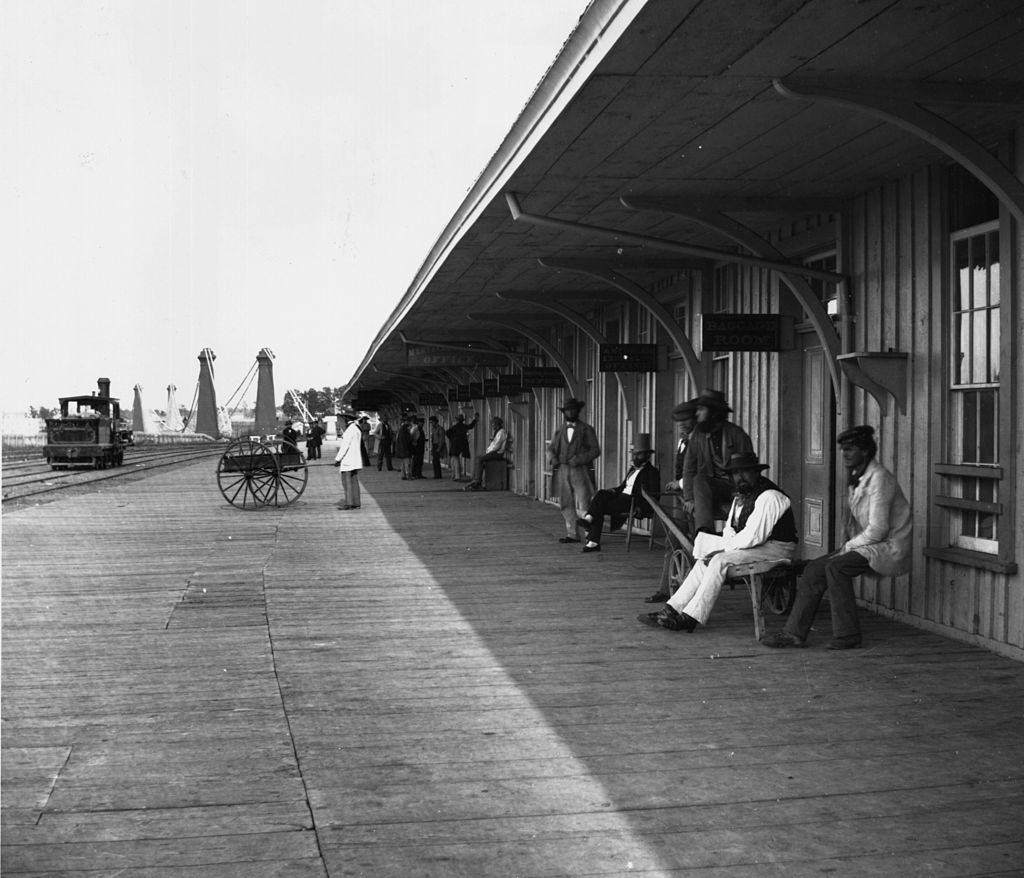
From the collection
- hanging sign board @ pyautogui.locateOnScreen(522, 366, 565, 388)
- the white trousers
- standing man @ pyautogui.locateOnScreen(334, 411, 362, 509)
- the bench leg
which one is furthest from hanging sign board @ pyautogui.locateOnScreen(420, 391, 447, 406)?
the bench leg

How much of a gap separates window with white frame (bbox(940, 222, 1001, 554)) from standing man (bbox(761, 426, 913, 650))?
1.64 feet

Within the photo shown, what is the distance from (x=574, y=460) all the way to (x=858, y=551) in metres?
6.58

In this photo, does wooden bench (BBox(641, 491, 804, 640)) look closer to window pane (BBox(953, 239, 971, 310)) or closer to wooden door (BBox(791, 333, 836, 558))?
wooden door (BBox(791, 333, 836, 558))

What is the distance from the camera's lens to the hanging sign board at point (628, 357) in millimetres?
13820

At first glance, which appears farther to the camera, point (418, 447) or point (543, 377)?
point (418, 447)

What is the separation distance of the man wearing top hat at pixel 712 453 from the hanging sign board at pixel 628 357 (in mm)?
4290

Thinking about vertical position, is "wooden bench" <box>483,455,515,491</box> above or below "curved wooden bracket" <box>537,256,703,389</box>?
below

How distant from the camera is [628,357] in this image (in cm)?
1392

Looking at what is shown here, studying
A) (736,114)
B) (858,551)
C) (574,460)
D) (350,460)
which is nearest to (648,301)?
(574,460)

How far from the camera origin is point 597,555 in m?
12.4

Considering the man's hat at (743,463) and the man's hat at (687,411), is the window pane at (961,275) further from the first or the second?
the man's hat at (687,411)

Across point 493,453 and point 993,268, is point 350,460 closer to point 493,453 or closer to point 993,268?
point 493,453

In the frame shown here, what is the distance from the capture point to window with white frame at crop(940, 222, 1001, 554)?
280 inches

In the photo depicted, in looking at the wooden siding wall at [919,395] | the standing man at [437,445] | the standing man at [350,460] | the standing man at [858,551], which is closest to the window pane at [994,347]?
the wooden siding wall at [919,395]
